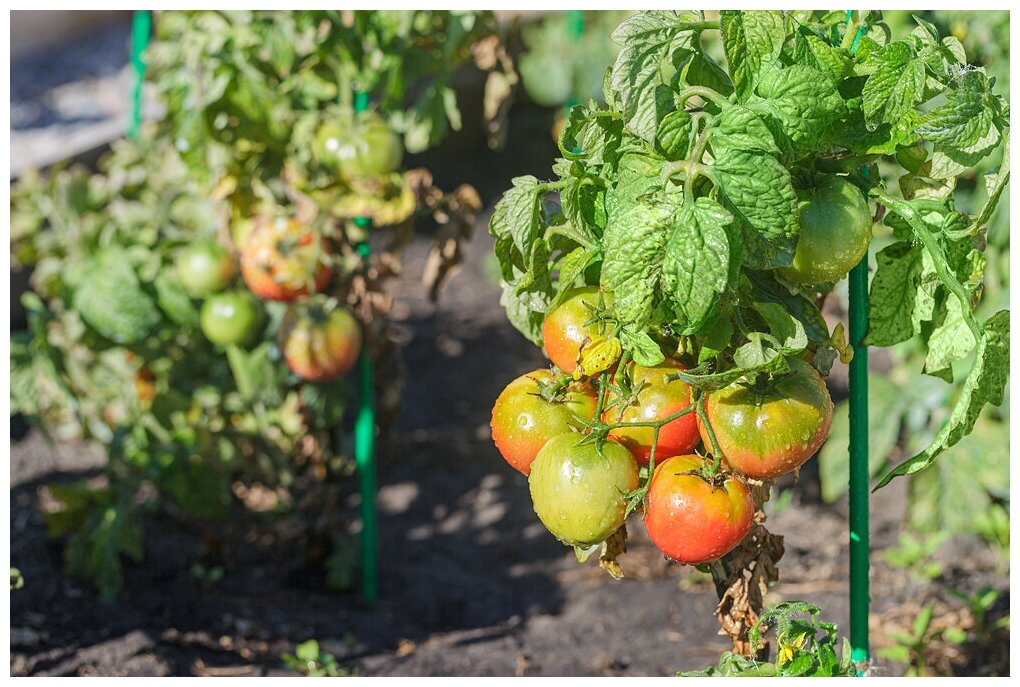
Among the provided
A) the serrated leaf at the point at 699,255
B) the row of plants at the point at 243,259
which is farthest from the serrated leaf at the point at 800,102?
the row of plants at the point at 243,259

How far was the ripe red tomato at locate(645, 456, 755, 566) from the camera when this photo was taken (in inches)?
42.1

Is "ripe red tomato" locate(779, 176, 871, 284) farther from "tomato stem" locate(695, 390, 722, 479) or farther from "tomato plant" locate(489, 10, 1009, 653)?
"tomato stem" locate(695, 390, 722, 479)

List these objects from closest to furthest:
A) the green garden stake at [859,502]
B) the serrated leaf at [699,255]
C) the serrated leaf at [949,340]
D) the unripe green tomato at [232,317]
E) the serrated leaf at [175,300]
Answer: the serrated leaf at [699,255]
the serrated leaf at [949,340]
the green garden stake at [859,502]
the unripe green tomato at [232,317]
the serrated leaf at [175,300]

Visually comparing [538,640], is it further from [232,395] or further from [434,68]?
[434,68]

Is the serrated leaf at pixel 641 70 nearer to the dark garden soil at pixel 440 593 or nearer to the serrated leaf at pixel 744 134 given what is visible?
the serrated leaf at pixel 744 134

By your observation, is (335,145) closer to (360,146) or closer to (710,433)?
(360,146)

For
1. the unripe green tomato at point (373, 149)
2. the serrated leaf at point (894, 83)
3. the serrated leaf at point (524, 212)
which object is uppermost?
the unripe green tomato at point (373, 149)

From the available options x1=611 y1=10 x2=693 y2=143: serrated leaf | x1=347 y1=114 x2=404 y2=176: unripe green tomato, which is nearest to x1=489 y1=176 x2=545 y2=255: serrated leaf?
x1=611 y1=10 x2=693 y2=143: serrated leaf

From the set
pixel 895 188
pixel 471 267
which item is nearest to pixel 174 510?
pixel 471 267

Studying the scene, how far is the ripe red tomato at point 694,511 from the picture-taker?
107cm

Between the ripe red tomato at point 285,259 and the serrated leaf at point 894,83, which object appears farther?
the ripe red tomato at point 285,259

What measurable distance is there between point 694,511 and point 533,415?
0.19m

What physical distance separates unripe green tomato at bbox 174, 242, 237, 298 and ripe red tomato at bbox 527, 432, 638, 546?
54.9 inches
